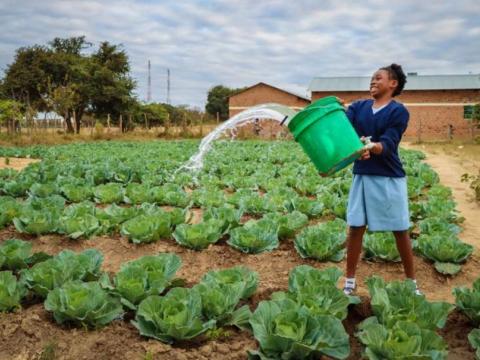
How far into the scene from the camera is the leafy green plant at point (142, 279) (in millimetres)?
2863

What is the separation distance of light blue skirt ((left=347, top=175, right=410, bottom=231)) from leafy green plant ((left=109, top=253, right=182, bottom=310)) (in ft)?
4.20

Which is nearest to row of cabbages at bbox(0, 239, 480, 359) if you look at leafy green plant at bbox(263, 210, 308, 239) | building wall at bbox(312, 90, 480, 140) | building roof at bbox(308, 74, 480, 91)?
leafy green plant at bbox(263, 210, 308, 239)

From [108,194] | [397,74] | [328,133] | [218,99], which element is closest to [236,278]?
[328,133]

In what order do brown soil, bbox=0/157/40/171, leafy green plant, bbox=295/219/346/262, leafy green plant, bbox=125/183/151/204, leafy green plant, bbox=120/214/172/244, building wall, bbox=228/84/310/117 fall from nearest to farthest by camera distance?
leafy green plant, bbox=295/219/346/262 < leafy green plant, bbox=120/214/172/244 < leafy green plant, bbox=125/183/151/204 < brown soil, bbox=0/157/40/171 < building wall, bbox=228/84/310/117

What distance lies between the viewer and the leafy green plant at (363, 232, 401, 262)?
13.6ft

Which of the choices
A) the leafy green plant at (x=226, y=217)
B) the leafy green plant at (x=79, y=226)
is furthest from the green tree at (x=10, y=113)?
the leafy green plant at (x=226, y=217)

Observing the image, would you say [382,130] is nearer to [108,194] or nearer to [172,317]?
[172,317]

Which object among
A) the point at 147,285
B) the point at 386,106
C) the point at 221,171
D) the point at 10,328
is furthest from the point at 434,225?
the point at 221,171

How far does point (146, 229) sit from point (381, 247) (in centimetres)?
215

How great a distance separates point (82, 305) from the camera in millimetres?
2631

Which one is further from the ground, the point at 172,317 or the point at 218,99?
the point at 218,99

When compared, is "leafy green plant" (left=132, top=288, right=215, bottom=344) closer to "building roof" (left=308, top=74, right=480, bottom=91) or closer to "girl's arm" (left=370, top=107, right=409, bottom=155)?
"girl's arm" (left=370, top=107, right=409, bottom=155)

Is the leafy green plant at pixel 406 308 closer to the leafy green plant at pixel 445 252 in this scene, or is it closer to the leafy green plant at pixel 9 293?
the leafy green plant at pixel 445 252

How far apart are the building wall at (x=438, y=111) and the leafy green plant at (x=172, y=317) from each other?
3299 cm
